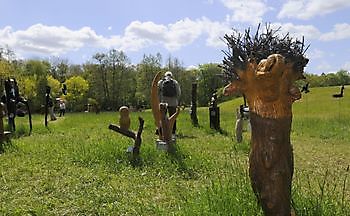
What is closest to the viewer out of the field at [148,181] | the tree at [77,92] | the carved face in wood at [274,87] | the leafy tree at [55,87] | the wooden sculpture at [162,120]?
the carved face in wood at [274,87]

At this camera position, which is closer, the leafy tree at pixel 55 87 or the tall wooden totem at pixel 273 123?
the tall wooden totem at pixel 273 123

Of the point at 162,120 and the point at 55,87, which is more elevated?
the point at 55,87

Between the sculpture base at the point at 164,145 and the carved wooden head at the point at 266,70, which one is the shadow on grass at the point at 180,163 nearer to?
the sculpture base at the point at 164,145

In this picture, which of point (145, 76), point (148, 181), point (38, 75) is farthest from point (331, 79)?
point (148, 181)

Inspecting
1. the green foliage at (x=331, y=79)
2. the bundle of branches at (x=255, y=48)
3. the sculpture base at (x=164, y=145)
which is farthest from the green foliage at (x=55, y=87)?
the bundle of branches at (x=255, y=48)

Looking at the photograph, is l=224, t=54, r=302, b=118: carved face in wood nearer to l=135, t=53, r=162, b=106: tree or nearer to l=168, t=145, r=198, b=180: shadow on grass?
l=168, t=145, r=198, b=180: shadow on grass

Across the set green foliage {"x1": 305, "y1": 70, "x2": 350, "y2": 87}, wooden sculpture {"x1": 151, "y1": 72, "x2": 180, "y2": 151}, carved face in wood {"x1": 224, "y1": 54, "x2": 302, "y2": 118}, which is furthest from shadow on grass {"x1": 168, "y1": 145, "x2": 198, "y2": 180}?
green foliage {"x1": 305, "y1": 70, "x2": 350, "y2": 87}

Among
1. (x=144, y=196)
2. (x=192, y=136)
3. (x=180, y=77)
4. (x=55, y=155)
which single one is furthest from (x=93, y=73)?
(x=144, y=196)

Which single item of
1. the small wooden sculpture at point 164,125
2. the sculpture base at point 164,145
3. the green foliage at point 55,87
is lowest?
the sculpture base at point 164,145

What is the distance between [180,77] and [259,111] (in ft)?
176

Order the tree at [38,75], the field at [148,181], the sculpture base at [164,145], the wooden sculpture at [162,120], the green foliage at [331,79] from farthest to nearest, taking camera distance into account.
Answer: the green foliage at [331,79] → the tree at [38,75] → the wooden sculpture at [162,120] → the sculpture base at [164,145] → the field at [148,181]

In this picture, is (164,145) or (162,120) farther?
(162,120)

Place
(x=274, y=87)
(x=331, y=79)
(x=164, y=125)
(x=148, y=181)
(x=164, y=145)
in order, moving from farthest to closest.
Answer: (x=331, y=79)
(x=164, y=125)
(x=164, y=145)
(x=148, y=181)
(x=274, y=87)

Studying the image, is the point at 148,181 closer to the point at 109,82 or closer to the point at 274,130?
the point at 274,130
